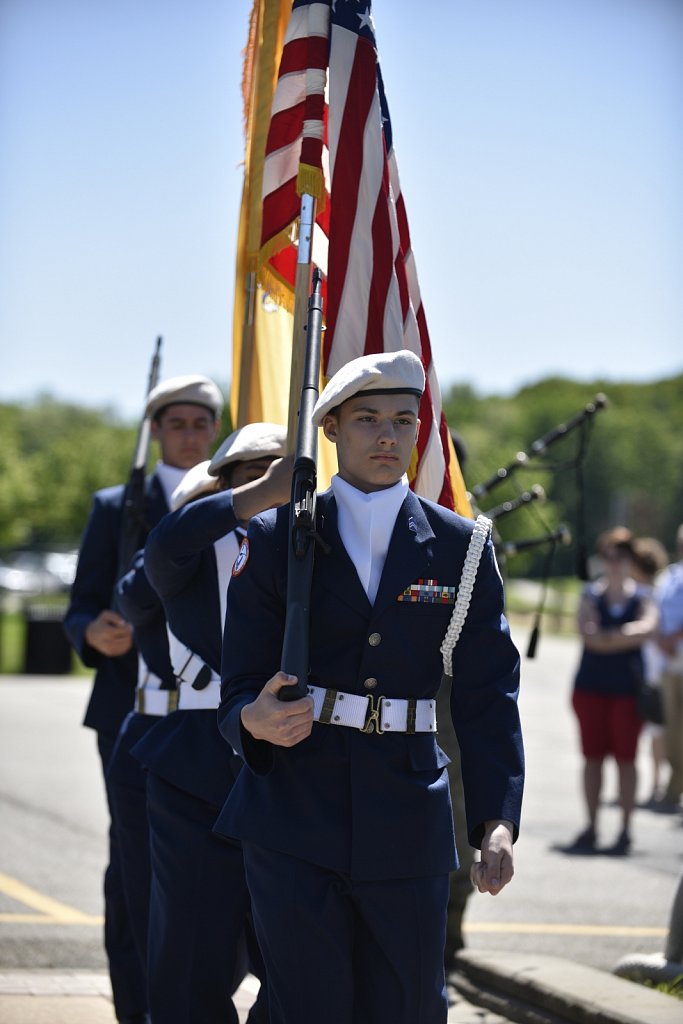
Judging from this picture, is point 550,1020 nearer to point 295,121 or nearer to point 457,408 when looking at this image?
point 295,121

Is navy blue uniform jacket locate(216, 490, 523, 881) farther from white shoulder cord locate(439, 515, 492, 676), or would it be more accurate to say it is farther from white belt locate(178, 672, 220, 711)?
white belt locate(178, 672, 220, 711)

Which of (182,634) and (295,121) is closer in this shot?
(182,634)

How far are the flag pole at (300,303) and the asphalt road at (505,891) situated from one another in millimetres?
3028

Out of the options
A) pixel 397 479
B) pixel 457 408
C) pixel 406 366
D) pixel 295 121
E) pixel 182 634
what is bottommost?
pixel 182 634

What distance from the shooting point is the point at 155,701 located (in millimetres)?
4848

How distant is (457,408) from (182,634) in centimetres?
14312

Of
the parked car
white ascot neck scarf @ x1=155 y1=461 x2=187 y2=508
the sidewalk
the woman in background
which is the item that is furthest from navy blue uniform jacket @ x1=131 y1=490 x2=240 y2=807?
the parked car

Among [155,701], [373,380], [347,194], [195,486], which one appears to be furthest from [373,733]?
[347,194]

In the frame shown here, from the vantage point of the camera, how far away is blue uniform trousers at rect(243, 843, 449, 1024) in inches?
130

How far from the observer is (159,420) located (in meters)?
5.76

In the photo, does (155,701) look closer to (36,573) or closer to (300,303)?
(300,303)

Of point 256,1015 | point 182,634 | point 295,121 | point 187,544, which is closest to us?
point 256,1015

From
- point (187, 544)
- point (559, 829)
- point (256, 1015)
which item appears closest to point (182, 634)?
point (187, 544)

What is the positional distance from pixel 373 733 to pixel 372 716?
40 mm
